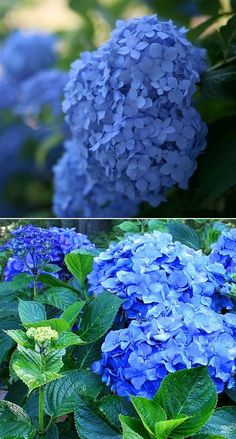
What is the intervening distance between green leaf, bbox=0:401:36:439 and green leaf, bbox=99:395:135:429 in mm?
77

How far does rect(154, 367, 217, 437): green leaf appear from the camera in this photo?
106cm

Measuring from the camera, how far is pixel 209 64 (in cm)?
143

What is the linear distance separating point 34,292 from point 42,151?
77cm

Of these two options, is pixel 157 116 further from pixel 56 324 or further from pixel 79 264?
pixel 56 324

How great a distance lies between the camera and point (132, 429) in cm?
104

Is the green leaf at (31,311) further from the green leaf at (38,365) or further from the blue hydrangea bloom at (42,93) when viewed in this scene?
the blue hydrangea bloom at (42,93)

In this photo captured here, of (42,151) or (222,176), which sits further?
(42,151)

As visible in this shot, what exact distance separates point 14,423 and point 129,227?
1.11ft

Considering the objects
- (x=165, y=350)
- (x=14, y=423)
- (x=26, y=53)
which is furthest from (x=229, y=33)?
(x=26, y=53)

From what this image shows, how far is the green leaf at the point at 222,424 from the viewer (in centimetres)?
109

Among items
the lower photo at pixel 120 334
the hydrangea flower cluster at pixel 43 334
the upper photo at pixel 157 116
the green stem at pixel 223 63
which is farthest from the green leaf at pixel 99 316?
the green stem at pixel 223 63

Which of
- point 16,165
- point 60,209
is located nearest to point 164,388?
point 60,209

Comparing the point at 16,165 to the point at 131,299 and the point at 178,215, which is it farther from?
the point at 131,299

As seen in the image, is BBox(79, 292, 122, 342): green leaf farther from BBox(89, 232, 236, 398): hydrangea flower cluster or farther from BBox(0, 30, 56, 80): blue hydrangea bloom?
BBox(0, 30, 56, 80): blue hydrangea bloom
